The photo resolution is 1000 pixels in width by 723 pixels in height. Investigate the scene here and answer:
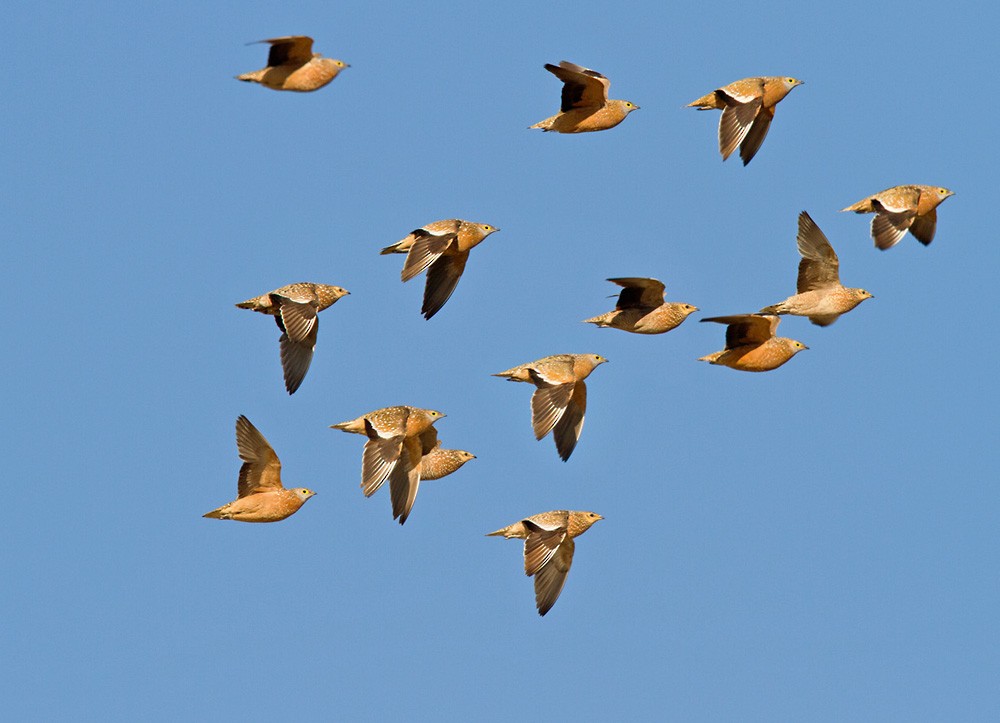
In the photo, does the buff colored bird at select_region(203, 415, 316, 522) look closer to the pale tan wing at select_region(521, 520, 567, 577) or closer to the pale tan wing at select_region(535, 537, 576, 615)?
the pale tan wing at select_region(521, 520, 567, 577)

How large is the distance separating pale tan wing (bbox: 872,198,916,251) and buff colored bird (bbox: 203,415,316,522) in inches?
367

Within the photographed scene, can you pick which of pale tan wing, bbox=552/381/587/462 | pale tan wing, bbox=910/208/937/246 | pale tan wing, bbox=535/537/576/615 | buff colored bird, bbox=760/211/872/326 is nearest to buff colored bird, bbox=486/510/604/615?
pale tan wing, bbox=535/537/576/615

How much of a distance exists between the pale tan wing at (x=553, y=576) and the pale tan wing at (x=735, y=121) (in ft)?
21.1

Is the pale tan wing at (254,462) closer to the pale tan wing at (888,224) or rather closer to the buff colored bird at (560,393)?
the buff colored bird at (560,393)

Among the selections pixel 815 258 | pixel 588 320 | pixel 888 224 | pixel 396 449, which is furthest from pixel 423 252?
pixel 888 224

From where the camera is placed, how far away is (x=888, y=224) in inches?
1063

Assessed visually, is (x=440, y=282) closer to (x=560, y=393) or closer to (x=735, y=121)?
(x=560, y=393)

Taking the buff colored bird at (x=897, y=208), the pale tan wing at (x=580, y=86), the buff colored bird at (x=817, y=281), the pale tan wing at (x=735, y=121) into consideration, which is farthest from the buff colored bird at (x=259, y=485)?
the buff colored bird at (x=897, y=208)

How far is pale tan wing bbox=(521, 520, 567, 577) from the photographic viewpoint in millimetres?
26516

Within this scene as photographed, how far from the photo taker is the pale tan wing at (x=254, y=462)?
84.7 feet

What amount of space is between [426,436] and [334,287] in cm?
263

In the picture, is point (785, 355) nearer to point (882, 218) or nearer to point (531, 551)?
point (882, 218)

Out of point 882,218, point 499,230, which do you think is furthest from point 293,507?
point 882,218

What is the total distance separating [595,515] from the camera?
2730cm
